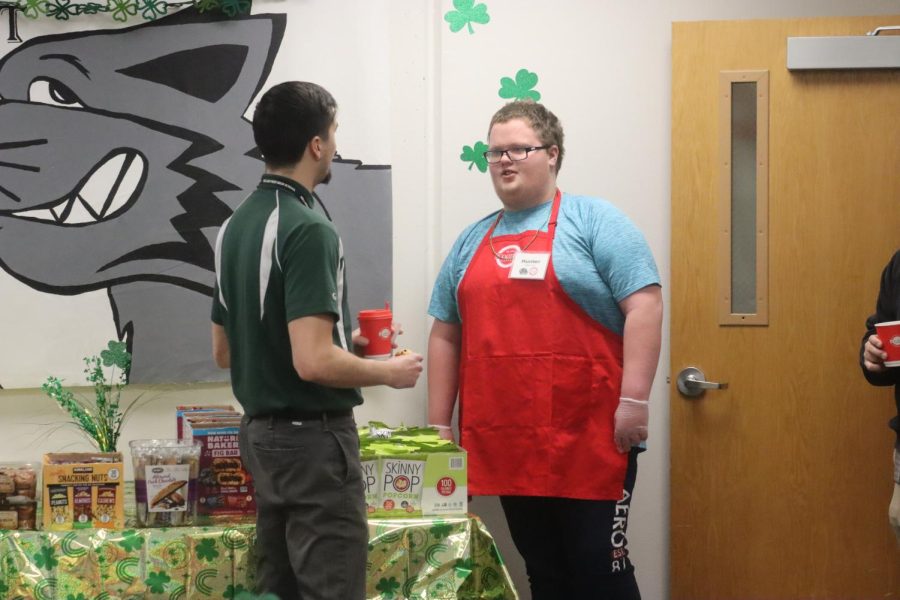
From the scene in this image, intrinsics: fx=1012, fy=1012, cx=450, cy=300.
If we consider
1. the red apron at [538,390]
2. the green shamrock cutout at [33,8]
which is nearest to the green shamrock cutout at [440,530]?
the red apron at [538,390]

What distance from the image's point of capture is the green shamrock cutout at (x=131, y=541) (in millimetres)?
2338

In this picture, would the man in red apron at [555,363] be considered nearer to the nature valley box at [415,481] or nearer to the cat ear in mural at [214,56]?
the nature valley box at [415,481]

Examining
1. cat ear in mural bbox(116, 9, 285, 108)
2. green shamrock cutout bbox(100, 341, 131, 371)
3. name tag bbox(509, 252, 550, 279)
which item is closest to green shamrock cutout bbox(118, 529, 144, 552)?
green shamrock cutout bbox(100, 341, 131, 371)

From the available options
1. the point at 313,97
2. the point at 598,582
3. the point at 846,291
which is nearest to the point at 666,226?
the point at 846,291

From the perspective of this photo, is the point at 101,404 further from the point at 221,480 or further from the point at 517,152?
the point at 517,152

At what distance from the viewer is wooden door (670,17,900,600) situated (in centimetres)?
294

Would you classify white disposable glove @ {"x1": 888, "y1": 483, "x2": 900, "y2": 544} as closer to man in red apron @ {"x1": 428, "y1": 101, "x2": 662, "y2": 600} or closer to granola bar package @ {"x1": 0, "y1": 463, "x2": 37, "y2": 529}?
man in red apron @ {"x1": 428, "y1": 101, "x2": 662, "y2": 600}

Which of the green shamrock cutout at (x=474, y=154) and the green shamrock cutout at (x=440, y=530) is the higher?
the green shamrock cutout at (x=474, y=154)

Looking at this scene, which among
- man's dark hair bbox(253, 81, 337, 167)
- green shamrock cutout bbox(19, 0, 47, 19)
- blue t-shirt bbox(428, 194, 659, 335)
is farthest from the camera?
green shamrock cutout bbox(19, 0, 47, 19)

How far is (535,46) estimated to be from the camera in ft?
9.98

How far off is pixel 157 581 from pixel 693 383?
159 centimetres

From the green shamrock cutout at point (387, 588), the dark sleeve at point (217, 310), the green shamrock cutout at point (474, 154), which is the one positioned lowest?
the green shamrock cutout at point (387, 588)

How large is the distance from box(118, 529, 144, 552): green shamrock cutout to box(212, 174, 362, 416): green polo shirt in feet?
1.97

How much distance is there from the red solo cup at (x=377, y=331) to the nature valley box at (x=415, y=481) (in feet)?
1.14
